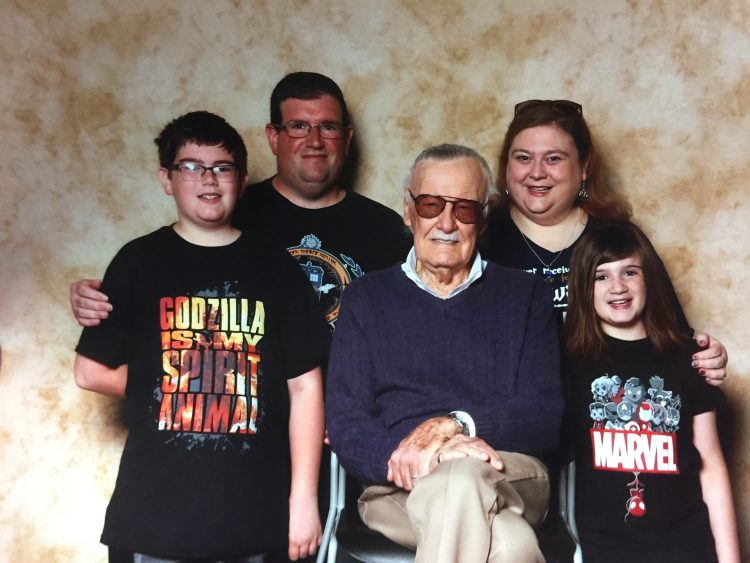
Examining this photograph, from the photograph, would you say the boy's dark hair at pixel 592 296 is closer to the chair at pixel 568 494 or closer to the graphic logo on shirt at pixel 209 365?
the chair at pixel 568 494

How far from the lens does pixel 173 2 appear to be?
133 inches

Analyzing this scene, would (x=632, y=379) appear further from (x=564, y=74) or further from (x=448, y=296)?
(x=564, y=74)

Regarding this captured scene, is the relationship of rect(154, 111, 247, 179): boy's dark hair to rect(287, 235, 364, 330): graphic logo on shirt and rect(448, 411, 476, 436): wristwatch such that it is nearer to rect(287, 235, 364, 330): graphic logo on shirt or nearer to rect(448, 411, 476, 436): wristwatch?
rect(287, 235, 364, 330): graphic logo on shirt

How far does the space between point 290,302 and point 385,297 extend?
32 cm

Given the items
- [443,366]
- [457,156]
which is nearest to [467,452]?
[443,366]

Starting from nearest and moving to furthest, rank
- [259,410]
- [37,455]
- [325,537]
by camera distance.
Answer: [325,537] < [259,410] < [37,455]

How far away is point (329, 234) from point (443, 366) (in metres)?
0.74

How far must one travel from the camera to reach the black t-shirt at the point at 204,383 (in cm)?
246

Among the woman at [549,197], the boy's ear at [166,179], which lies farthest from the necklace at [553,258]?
the boy's ear at [166,179]

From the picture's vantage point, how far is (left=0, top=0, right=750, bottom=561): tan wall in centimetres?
330

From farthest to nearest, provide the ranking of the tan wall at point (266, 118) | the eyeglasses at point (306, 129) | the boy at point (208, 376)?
the tan wall at point (266, 118) → the eyeglasses at point (306, 129) → the boy at point (208, 376)

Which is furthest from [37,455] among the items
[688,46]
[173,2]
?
[688,46]

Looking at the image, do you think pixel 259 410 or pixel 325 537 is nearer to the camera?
pixel 325 537

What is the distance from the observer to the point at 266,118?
3414 millimetres
